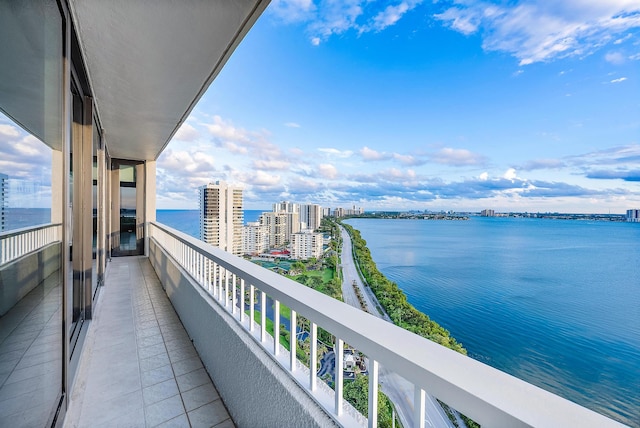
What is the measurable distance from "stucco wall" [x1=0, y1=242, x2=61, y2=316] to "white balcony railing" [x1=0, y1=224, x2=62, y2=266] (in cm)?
3

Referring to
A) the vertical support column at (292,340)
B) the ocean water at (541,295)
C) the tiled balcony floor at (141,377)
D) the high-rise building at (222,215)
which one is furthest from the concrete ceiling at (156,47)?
the ocean water at (541,295)

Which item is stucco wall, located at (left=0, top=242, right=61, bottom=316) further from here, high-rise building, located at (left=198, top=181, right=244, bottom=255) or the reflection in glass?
high-rise building, located at (left=198, top=181, right=244, bottom=255)

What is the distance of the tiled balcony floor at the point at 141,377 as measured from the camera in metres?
1.82

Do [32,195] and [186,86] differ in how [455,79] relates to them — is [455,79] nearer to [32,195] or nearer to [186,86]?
[186,86]

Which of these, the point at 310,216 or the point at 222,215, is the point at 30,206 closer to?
the point at 222,215

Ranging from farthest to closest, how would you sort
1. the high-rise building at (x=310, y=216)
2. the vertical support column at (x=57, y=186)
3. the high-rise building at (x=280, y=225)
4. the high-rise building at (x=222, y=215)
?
the high-rise building at (x=310, y=216) < the high-rise building at (x=280, y=225) < the high-rise building at (x=222, y=215) < the vertical support column at (x=57, y=186)

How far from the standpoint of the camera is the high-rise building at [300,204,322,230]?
11.5 m

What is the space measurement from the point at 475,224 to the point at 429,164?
10.4 meters

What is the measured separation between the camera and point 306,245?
29.2ft

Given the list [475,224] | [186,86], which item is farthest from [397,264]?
[186,86]

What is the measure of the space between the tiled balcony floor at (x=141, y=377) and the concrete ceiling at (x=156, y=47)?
2.51m

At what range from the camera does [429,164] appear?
74.0ft

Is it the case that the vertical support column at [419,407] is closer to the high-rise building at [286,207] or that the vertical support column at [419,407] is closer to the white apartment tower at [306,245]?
the white apartment tower at [306,245]

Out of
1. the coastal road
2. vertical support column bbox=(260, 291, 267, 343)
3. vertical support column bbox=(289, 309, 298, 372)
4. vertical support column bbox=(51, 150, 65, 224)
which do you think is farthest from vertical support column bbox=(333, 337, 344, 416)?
vertical support column bbox=(51, 150, 65, 224)
